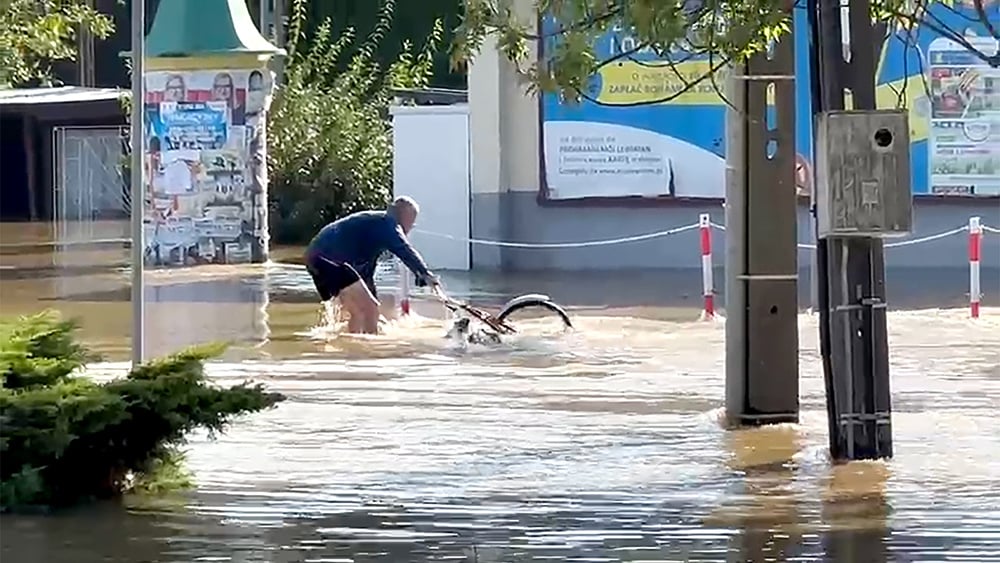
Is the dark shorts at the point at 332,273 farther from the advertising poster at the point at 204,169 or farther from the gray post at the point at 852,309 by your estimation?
the advertising poster at the point at 204,169

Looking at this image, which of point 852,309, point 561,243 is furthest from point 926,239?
point 852,309

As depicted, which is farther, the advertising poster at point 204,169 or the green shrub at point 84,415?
the advertising poster at point 204,169

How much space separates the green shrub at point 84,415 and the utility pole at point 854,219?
10.6 ft

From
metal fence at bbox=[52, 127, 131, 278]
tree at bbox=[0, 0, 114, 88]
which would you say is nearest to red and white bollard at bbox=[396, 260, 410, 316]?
tree at bbox=[0, 0, 114, 88]

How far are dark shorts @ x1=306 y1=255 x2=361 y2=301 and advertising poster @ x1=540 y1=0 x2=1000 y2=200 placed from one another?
7.58 meters

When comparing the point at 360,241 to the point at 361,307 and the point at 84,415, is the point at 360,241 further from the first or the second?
the point at 84,415

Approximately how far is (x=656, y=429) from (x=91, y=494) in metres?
3.99

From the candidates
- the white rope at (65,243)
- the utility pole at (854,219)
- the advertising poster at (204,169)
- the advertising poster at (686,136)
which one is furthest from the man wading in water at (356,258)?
the white rope at (65,243)

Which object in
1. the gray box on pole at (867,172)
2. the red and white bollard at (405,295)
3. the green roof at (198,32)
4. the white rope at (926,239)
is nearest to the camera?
the gray box on pole at (867,172)

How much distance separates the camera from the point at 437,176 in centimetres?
2475

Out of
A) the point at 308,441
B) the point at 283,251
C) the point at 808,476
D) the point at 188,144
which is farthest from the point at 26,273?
the point at 808,476

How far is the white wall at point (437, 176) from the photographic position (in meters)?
24.5

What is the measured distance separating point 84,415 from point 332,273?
896 cm

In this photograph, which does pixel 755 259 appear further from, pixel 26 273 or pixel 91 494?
pixel 26 273
